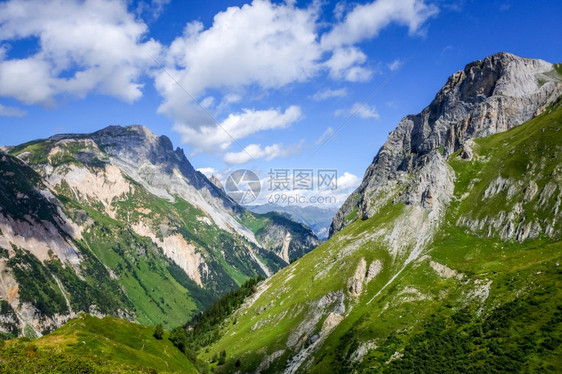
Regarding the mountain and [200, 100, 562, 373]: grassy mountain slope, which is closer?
[200, 100, 562, 373]: grassy mountain slope

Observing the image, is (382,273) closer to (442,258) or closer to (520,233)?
(442,258)

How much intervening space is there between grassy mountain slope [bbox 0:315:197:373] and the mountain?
48.6 meters

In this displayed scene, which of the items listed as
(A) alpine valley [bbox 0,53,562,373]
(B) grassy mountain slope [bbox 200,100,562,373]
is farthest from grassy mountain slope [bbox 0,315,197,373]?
(B) grassy mountain slope [bbox 200,100,562,373]

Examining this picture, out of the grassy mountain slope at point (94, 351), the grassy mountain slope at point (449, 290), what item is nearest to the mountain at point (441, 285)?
the grassy mountain slope at point (449, 290)

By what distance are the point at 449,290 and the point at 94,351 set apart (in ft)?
315

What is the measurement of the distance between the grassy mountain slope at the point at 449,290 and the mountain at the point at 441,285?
41 cm

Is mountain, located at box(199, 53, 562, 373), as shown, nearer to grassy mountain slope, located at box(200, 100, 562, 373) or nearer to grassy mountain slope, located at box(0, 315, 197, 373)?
grassy mountain slope, located at box(200, 100, 562, 373)

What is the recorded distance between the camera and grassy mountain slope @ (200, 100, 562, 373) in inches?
3223

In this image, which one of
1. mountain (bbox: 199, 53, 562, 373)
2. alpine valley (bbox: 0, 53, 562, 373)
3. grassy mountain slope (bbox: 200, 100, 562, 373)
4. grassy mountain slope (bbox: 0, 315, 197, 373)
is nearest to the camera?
grassy mountain slope (bbox: 0, 315, 197, 373)

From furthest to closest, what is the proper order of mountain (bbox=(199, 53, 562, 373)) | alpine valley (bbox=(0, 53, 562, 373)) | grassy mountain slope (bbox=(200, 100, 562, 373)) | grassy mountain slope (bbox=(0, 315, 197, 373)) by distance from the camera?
mountain (bbox=(199, 53, 562, 373)) → grassy mountain slope (bbox=(200, 100, 562, 373)) → alpine valley (bbox=(0, 53, 562, 373)) → grassy mountain slope (bbox=(0, 315, 197, 373))

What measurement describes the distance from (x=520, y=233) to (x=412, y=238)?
39.7m

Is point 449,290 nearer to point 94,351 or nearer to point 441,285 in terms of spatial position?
point 441,285

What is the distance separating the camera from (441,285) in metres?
115

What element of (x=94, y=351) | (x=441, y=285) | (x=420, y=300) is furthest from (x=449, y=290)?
(x=94, y=351)
